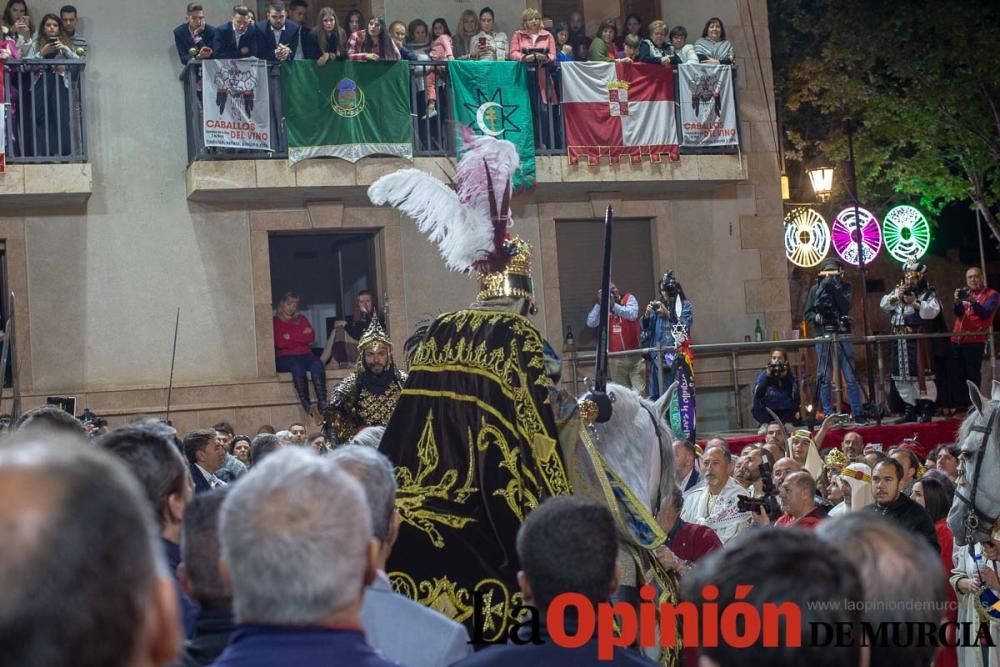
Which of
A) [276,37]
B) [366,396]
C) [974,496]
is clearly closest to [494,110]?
[276,37]

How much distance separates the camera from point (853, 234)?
24.7m

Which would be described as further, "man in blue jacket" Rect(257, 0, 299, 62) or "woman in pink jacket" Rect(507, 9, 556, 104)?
"woman in pink jacket" Rect(507, 9, 556, 104)

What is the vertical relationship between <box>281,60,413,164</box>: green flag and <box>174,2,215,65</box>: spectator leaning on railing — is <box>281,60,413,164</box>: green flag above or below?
below

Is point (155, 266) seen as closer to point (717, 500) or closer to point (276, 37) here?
point (276, 37)

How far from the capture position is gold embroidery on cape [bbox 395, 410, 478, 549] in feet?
18.0

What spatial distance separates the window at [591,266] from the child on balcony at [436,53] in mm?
2982

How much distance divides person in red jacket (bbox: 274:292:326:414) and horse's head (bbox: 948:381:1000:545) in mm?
10621

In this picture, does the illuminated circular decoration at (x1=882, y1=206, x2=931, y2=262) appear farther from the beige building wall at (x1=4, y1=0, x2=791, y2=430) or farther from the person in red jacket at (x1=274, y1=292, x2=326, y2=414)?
the person in red jacket at (x1=274, y1=292, x2=326, y2=414)

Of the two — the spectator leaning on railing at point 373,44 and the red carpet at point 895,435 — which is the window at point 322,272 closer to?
the spectator leaning on railing at point 373,44

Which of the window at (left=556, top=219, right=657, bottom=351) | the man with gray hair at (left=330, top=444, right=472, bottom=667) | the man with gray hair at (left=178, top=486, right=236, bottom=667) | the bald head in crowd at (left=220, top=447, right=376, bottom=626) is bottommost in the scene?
the man with gray hair at (left=330, top=444, right=472, bottom=667)

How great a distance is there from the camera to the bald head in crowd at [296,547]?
2.37 meters

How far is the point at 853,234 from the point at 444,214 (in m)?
19.5

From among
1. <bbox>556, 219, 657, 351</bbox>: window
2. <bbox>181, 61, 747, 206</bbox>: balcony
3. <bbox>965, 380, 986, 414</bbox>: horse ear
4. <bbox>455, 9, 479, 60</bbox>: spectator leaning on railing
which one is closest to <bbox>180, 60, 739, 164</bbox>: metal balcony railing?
<bbox>181, 61, 747, 206</bbox>: balcony

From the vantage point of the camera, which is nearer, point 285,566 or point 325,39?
point 285,566
